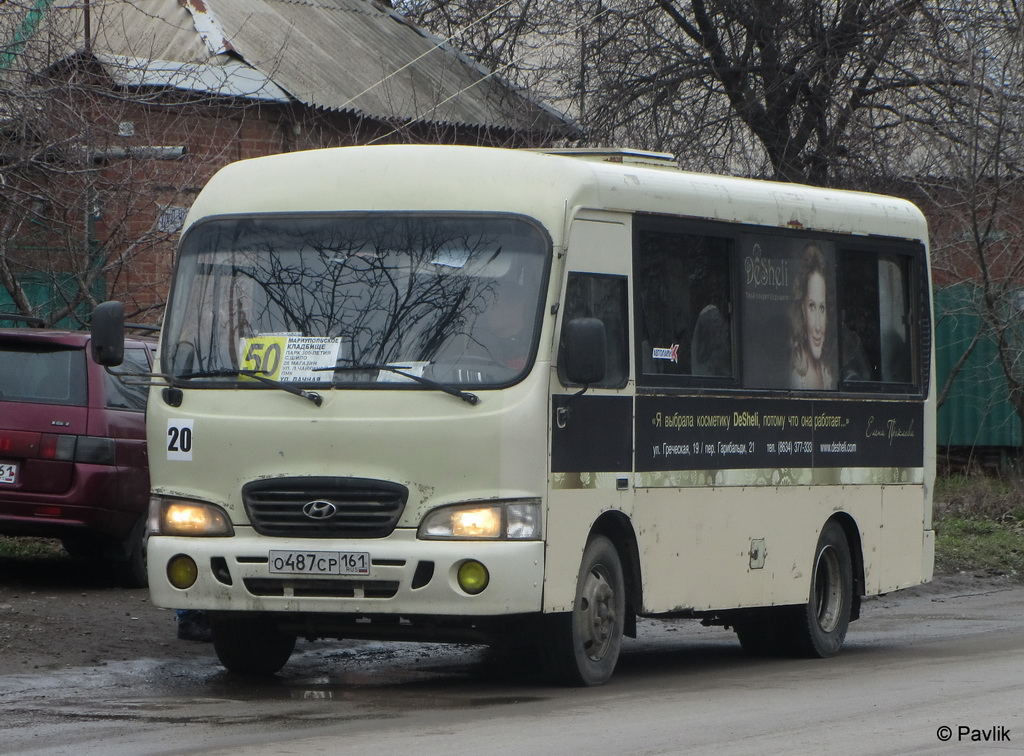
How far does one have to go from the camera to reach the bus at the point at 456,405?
8.45 meters

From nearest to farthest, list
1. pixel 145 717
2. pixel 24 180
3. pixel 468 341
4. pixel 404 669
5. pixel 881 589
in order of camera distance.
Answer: pixel 145 717 → pixel 468 341 → pixel 404 669 → pixel 881 589 → pixel 24 180

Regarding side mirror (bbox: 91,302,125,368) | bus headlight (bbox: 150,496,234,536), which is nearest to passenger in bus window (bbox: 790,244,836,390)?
bus headlight (bbox: 150,496,234,536)

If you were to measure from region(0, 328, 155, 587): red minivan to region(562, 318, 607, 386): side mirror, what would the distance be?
185 inches

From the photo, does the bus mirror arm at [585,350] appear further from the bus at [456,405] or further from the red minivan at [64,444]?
the red minivan at [64,444]

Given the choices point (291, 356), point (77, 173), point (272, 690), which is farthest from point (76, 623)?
point (77, 173)

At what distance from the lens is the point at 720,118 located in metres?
21.6

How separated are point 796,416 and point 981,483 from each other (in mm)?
10783

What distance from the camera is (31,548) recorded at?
1455cm

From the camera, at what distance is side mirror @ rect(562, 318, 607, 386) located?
8500 mm

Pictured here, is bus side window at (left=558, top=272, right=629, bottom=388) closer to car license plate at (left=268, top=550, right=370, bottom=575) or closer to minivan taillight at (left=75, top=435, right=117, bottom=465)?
car license plate at (left=268, top=550, right=370, bottom=575)

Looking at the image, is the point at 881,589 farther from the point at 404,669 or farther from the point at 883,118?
the point at 883,118


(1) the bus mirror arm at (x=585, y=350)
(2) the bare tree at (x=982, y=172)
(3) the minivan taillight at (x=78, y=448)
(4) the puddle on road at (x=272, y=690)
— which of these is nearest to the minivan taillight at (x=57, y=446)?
(3) the minivan taillight at (x=78, y=448)

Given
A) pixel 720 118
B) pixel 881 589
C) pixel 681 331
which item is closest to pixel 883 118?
pixel 720 118

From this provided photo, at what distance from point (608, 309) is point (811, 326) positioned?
7.18ft
